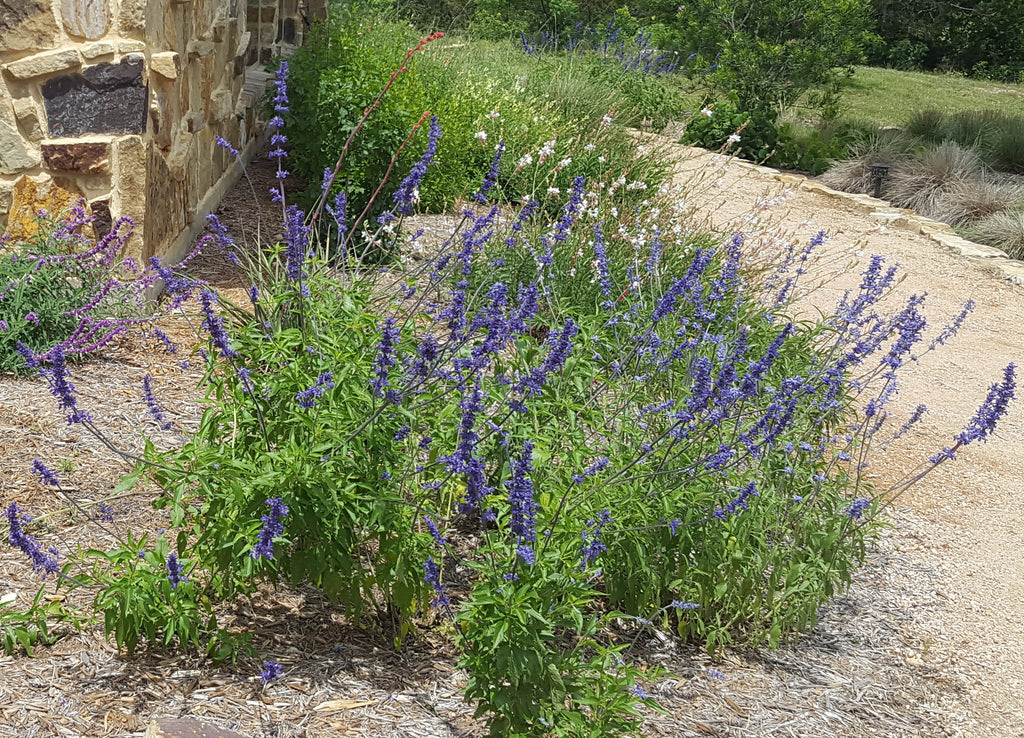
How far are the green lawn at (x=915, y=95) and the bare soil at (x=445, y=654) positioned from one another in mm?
13538

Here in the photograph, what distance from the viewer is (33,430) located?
3705 millimetres

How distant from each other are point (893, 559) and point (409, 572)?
2.50m

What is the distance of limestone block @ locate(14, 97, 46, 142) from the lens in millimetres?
4488

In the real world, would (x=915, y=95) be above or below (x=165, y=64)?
below

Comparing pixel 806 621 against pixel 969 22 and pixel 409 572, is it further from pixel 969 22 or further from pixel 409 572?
pixel 969 22

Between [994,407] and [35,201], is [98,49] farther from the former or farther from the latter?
[994,407]

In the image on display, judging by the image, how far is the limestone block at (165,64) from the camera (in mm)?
4824

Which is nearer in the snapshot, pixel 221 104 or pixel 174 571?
pixel 174 571

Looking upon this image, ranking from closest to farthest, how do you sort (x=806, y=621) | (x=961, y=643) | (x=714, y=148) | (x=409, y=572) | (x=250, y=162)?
(x=409, y=572) < (x=806, y=621) < (x=961, y=643) < (x=250, y=162) < (x=714, y=148)

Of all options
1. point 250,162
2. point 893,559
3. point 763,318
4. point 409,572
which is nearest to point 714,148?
point 250,162

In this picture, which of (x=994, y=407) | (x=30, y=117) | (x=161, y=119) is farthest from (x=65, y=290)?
(x=994, y=407)

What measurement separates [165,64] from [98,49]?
1.37 feet

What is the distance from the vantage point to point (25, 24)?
4402 mm

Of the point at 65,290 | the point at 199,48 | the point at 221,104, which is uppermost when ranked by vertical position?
the point at 199,48
